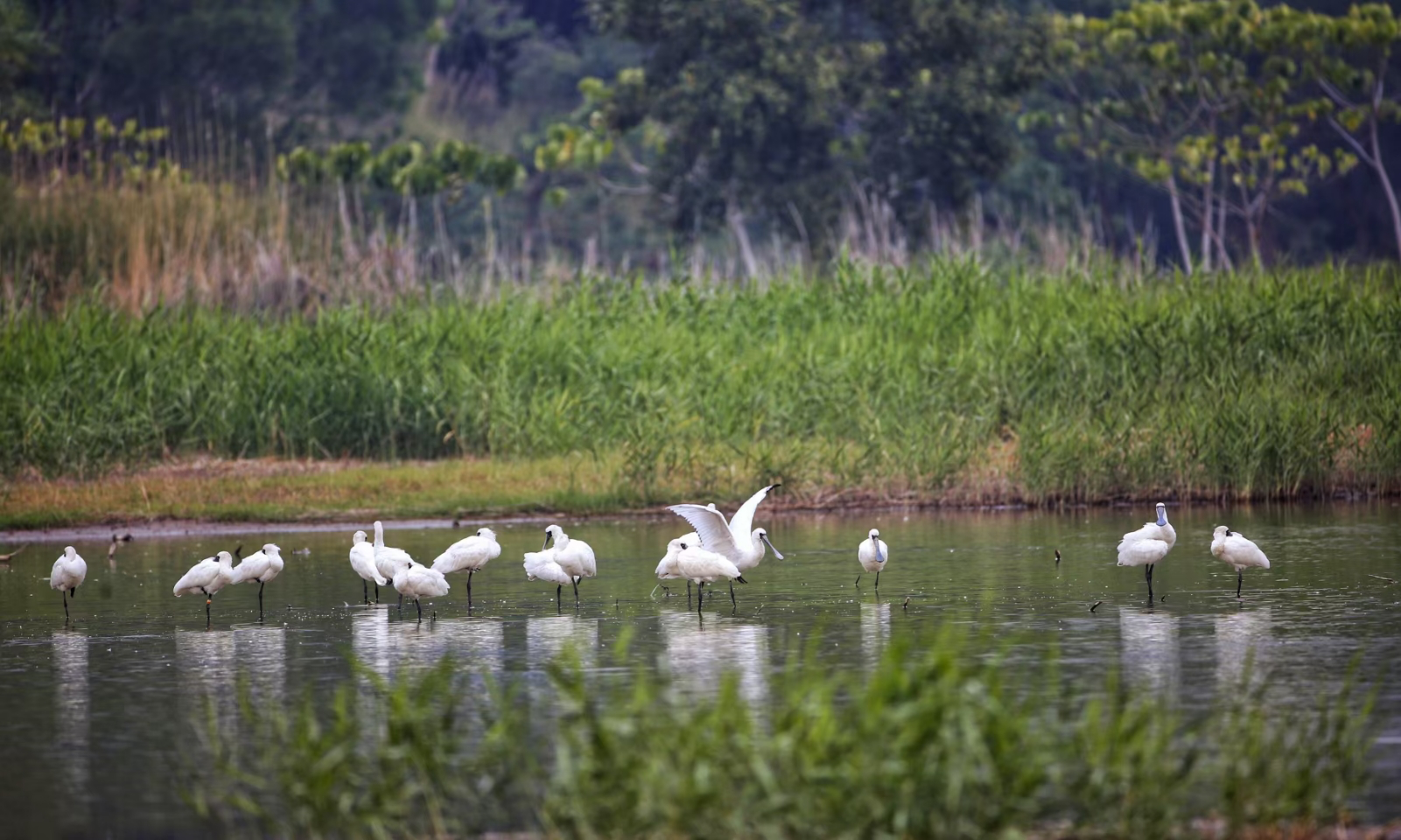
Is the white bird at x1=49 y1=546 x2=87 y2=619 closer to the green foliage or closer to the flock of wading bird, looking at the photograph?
the flock of wading bird

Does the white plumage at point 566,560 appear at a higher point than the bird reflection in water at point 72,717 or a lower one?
higher

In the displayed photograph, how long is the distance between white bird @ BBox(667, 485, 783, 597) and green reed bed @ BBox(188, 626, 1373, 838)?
578 cm

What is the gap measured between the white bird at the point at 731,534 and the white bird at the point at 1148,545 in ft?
7.58

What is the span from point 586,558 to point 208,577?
2.45m

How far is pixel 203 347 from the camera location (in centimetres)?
2262

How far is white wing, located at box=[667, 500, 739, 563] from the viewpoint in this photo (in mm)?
13508

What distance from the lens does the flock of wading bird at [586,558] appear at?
1308cm

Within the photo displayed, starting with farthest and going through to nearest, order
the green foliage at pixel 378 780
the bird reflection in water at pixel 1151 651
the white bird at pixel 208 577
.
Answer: the white bird at pixel 208 577 → the bird reflection in water at pixel 1151 651 → the green foliage at pixel 378 780

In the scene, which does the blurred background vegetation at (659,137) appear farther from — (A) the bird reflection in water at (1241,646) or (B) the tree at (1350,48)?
(A) the bird reflection in water at (1241,646)

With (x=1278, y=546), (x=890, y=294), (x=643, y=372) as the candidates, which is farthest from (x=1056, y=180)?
(x=1278, y=546)

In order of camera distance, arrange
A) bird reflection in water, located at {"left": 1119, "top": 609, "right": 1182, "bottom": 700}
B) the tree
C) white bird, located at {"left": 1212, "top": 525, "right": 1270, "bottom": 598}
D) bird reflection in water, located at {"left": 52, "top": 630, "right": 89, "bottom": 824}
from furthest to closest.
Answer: the tree → white bird, located at {"left": 1212, "top": 525, "right": 1270, "bottom": 598} → bird reflection in water, located at {"left": 1119, "top": 609, "right": 1182, "bottom": 700} → bird reflection in water, located at {"left": 52, "top": 630, "right": 89, "bottom": 824}

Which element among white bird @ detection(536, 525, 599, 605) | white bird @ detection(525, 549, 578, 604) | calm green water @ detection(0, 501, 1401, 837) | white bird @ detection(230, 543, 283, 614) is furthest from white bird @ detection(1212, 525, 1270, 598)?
white bird @ detection(230, 543, 283, 614)

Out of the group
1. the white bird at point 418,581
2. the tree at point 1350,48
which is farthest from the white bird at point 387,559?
the tree at point 1350,48

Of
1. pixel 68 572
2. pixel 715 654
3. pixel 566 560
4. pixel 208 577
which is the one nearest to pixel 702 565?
pixel 566 560
